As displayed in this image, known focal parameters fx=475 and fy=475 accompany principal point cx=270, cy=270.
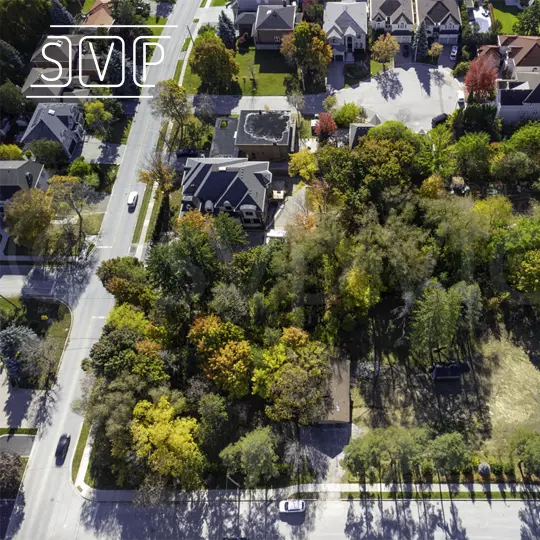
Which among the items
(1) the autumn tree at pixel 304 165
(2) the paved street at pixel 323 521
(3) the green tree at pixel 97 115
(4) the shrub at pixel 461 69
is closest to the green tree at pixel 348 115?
(1) the autumn tree at pixel 304 165

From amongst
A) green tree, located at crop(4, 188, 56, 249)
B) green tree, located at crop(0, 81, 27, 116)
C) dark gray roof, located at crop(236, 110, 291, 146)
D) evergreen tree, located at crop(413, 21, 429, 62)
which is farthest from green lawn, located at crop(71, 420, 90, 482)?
evergreen tree, located at crop(413, 21, 429, 62)

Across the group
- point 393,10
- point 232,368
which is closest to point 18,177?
point 232,368

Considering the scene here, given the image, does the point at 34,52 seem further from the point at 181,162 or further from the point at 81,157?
the point at 181,162

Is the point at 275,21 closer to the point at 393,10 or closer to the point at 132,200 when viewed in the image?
the point at 393,10

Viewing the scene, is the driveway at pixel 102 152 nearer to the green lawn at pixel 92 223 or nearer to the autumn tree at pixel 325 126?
the green lawn at pixel 92 223

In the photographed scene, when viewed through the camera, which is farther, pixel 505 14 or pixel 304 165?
pixel 505 14

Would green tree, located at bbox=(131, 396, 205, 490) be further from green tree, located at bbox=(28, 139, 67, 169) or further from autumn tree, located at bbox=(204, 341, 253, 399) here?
green tree, located at bbox=(28, 139, 67, 169)

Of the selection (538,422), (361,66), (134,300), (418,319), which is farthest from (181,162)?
(538,422)
